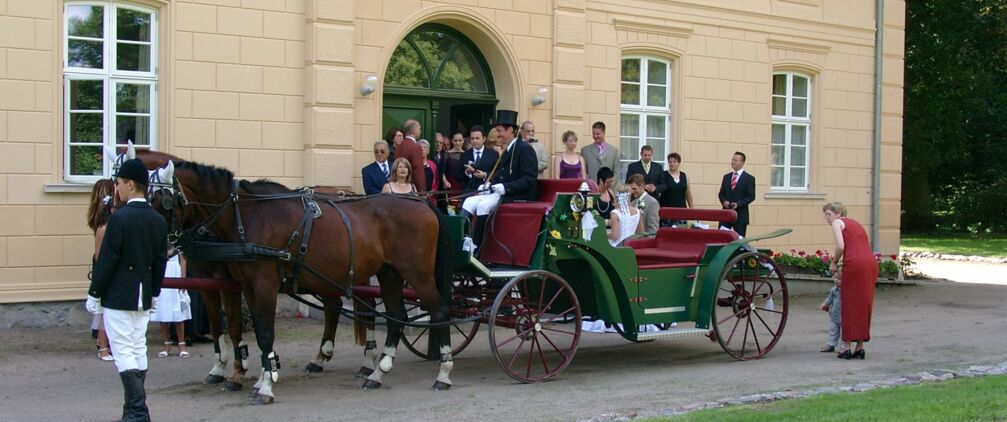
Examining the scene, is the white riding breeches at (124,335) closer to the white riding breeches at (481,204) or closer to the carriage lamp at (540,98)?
the white riding breeches at (481,204)

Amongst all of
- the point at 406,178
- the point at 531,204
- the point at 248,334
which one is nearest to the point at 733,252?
the point at 531,204

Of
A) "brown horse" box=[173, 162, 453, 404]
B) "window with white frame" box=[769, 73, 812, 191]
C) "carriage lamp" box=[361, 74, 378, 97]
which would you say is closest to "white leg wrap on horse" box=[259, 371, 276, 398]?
"brown horse" box=[173, 162, 453, 404]

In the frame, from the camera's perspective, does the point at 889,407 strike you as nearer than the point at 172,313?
Yes

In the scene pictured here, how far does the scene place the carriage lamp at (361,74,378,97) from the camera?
1360cm

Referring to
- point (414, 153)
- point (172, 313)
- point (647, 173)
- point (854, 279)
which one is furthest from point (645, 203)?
point (172, 313)

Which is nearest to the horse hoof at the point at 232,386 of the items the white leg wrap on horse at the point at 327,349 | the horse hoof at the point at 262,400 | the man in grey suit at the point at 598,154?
the horse hoof at the point at 262,400

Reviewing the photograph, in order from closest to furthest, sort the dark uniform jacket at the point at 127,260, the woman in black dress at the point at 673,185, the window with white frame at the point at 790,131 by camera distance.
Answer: the dark uniform jacket at the point at 127,260 → the woman in black dress at the point at 673,185 → the window with white frame at the point at 790,131

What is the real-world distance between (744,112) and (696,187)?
1573 mm

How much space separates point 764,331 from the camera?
1285 centimetres

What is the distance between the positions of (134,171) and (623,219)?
19.1 feet

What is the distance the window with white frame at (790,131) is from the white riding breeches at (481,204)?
31.4 ft

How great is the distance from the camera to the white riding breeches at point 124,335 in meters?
7.46

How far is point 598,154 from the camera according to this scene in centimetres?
1482

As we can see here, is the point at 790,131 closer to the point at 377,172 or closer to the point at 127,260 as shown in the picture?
the point at 377,172
